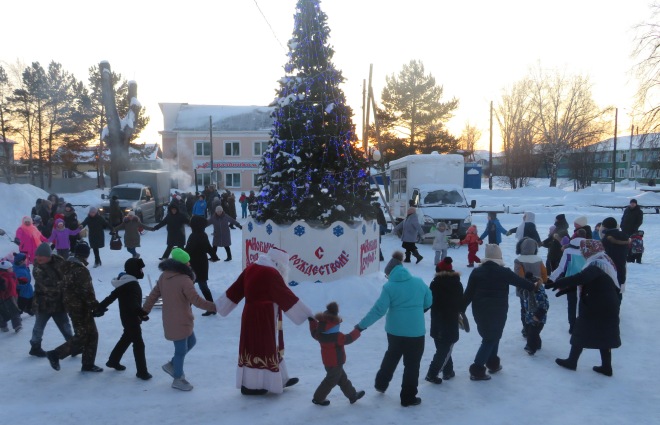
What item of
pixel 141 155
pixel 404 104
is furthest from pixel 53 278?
pixel 141 155

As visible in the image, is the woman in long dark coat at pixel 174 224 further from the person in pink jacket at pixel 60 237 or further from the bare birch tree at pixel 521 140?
the bare birch tree at pixel 521 140

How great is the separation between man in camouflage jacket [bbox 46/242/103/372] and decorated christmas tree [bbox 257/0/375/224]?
4586mm

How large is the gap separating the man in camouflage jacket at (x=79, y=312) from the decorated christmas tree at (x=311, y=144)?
15.0 feet

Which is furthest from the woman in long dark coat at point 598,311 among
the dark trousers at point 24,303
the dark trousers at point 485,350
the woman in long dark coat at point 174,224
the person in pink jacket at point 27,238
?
the person in pink jacket at point 27,238

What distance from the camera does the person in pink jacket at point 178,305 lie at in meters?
5.90

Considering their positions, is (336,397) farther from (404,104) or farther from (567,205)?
(404,104)

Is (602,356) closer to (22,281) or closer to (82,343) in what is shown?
(82,343)

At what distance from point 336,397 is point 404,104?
45789mm

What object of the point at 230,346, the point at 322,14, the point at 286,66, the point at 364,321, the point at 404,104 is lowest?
the point at 230,346

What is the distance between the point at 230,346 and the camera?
778cm

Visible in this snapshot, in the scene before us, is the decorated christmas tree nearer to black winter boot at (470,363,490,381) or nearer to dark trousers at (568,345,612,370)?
black winter boot at (470,363,490,381)

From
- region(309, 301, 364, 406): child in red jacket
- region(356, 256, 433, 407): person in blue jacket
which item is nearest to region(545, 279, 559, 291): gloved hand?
region(356, 256, 433, 407): person in blue jacket

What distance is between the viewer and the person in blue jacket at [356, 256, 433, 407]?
5.48m

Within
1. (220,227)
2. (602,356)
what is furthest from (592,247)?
(220,227)
